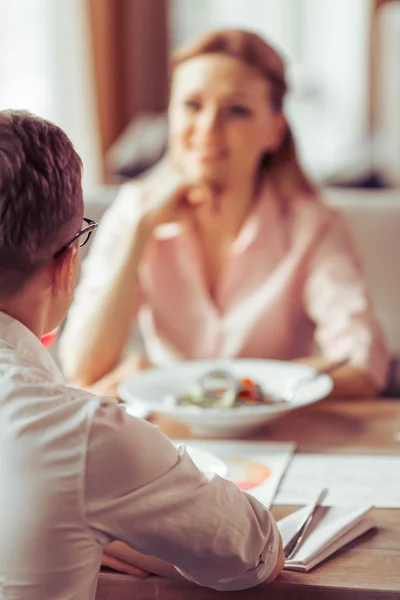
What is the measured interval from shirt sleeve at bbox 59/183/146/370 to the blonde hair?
308mm

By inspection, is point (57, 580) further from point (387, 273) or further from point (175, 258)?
point (387, 273)

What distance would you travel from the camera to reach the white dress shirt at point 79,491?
2.30 ft

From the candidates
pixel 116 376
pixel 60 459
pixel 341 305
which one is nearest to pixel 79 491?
pixel 60 459

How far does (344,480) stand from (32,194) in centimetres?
61

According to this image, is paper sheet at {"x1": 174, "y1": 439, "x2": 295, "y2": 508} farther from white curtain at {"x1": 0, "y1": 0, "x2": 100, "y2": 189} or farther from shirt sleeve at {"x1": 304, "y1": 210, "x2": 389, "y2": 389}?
white curtain at {"x1": 0, "y1": 0, "x2": 100, "y2": 189}

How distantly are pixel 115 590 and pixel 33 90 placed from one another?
355 cm

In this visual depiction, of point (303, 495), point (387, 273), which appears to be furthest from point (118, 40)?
point (303, 495)

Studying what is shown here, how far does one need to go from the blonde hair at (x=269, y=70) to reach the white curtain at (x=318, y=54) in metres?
3.43

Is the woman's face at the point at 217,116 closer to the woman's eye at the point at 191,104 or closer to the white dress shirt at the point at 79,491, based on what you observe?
the woman's eye at the point at 191,104

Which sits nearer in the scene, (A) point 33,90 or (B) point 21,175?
(B) point 21,175

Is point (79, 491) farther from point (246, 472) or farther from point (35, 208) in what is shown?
point (246, 472)

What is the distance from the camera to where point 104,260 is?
1797 mm

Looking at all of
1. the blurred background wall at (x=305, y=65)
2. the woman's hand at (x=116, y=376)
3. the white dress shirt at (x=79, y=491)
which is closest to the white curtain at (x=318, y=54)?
the blurred background wall at (x=305, y=65)

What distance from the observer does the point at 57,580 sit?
72 cm
